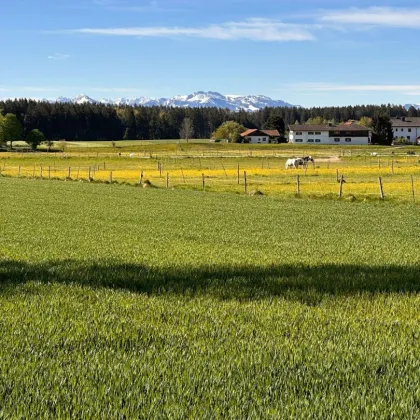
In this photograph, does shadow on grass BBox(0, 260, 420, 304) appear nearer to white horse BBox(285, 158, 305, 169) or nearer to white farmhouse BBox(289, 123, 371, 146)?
white horse BBox(285, 158, 305, 169)

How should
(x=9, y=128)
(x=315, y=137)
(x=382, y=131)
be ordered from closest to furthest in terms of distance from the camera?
(x=9, y=128)
(x=382, y=131)
(x=315, y=137)

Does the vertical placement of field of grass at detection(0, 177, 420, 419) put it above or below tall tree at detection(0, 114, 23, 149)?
below

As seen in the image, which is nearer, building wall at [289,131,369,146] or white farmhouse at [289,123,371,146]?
white farmhouse at [289,123,371,146]

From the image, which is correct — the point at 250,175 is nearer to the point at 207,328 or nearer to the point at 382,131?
the point at 207,328

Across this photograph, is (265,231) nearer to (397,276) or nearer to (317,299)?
(397,276)

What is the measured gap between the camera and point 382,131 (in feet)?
596

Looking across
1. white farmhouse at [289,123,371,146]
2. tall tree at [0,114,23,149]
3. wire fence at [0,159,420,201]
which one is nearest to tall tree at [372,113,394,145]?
white farmhouse at [289,123,371,146]

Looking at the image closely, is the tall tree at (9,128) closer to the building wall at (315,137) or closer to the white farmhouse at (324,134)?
the white farmhouse at (324,134)

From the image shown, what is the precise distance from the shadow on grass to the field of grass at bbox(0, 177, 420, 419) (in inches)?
1.6

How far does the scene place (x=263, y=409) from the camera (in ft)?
19.9

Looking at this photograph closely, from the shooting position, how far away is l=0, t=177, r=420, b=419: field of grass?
20.6ft

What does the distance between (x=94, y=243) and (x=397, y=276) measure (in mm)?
9433

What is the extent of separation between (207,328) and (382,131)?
182 metres

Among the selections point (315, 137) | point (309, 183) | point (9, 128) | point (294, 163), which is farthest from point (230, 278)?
point (315, 137)
